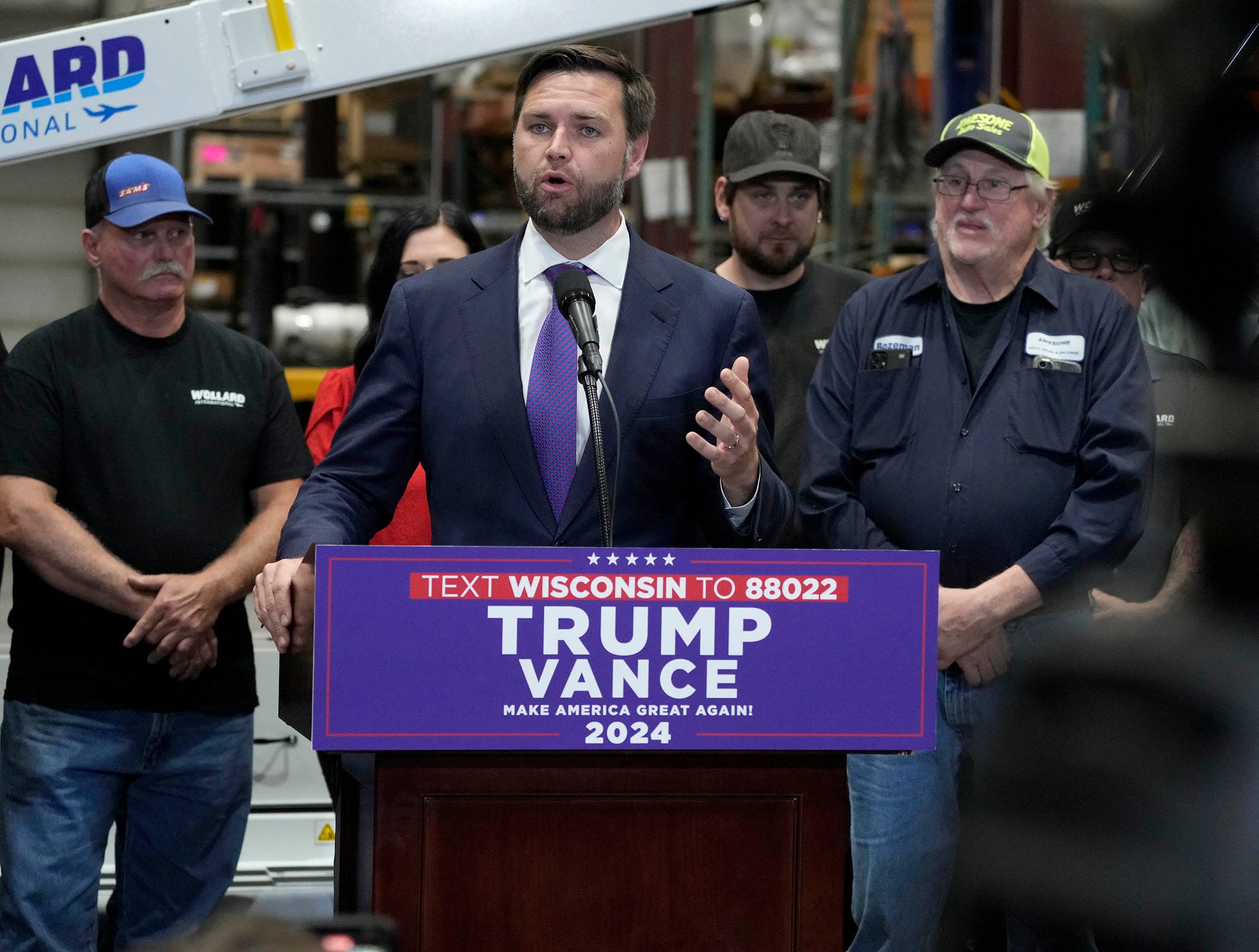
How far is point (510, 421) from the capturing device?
237cm

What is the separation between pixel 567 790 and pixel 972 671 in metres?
1.34

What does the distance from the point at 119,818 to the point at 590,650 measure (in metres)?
2.20

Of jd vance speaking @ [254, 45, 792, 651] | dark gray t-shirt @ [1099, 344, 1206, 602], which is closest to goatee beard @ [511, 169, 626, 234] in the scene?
jd vance speaking @ [254, 45, 792, 651]

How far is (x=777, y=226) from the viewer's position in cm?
395

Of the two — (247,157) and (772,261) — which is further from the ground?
(247,157)

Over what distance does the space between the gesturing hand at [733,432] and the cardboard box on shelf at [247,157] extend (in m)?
6.20

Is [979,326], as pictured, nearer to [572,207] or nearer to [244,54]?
[572,207]

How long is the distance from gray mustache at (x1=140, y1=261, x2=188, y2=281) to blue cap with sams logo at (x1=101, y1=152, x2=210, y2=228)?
11 centimetres

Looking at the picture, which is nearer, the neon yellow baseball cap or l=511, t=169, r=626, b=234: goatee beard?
l=511, t=169, r=626, b=234: goatee beard

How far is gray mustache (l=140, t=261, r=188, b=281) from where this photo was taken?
3.56 meters

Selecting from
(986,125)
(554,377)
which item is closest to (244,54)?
(554,377)

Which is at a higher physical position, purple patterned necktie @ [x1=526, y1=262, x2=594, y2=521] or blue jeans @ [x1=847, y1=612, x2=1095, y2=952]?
purple patterned necktie @ [x1=526, y1=262, x2=594, y2=521]

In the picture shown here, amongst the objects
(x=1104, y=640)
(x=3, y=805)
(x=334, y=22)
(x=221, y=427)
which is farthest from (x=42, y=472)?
(x=1104, y=640)

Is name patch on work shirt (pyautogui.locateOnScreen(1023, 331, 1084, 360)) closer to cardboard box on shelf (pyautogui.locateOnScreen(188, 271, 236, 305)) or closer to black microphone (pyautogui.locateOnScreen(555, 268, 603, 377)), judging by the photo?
black microphone (pyautogui.locateOnScreen(555, 268, 603, 377))
